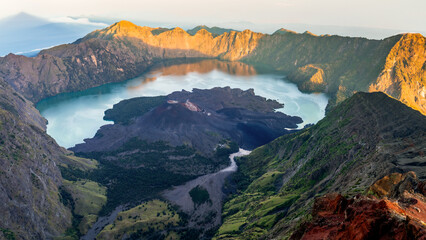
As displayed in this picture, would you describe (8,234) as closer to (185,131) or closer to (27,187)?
(27,187)

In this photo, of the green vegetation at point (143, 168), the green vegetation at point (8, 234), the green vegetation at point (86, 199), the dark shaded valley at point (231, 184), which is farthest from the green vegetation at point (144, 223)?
the green vegetation at point (8, 234)

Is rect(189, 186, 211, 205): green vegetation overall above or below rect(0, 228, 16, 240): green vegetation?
below

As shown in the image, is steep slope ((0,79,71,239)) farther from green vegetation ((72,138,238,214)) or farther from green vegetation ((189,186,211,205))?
green vegetation ((189,186,211,205))

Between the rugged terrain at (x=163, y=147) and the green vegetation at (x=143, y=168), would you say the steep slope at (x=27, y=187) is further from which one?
the rugged terrain at (x=163, y=147)

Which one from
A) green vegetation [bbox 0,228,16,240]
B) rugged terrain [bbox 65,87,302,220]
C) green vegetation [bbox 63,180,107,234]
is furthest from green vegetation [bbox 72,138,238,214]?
green vegetation [bbox 0,228,16,240]

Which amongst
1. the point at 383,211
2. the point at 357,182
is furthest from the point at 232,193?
the point at 383,211

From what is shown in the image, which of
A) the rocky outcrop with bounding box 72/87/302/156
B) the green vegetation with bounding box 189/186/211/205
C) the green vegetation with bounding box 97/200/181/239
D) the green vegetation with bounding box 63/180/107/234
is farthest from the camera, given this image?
the rocky outcrop with bounding box 72/87/302/156

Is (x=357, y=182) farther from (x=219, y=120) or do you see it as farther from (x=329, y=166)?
(x=219, y=120)
